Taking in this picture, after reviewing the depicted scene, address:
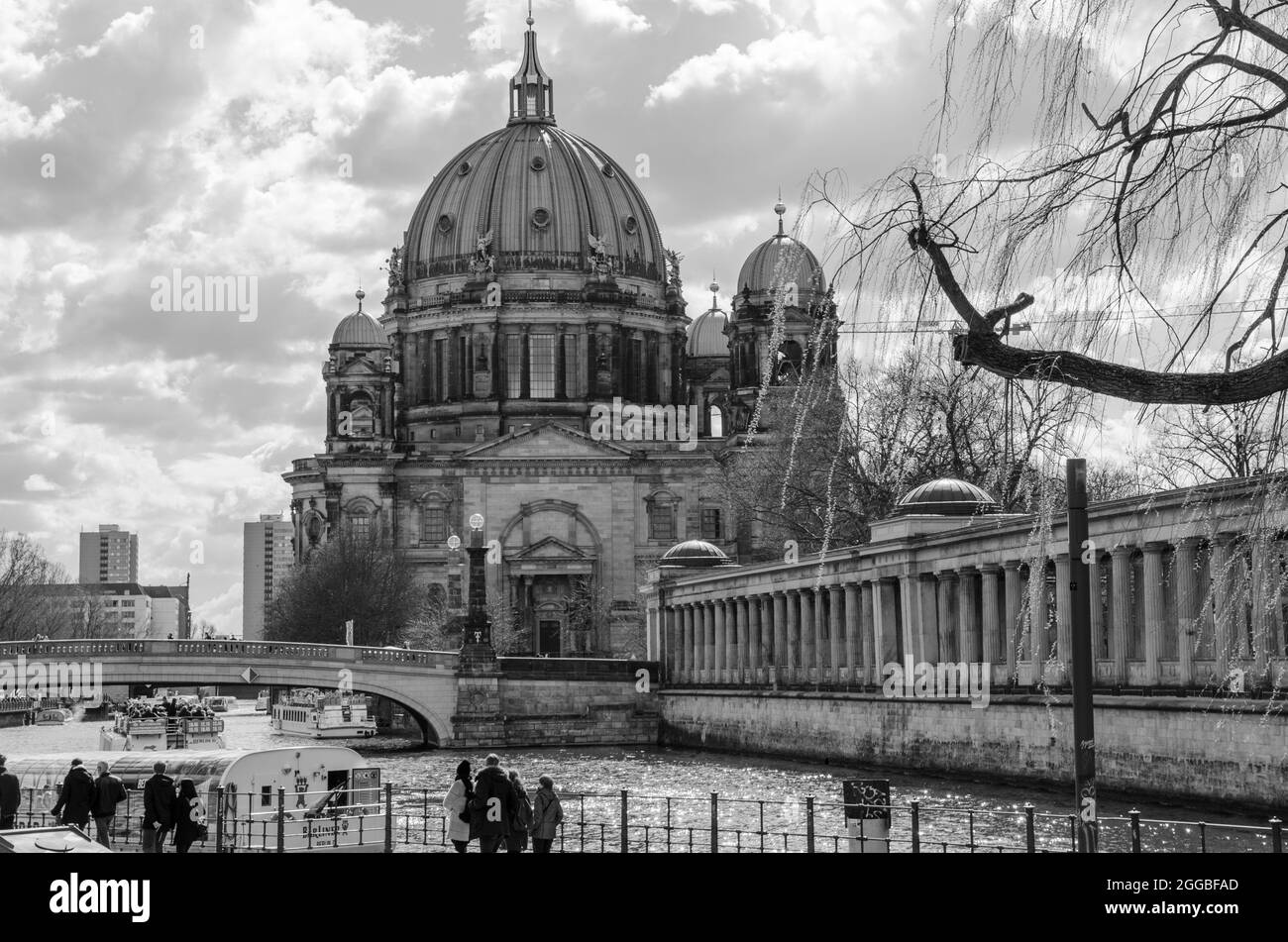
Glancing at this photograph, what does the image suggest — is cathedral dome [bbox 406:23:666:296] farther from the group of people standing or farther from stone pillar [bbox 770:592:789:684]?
the group of people standing

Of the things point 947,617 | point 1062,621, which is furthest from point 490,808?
point 947,617

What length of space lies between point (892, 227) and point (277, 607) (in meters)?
121

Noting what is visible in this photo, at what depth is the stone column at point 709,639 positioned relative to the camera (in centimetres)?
9288

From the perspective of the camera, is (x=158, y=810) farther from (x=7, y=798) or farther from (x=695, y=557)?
(x=695, y=557)

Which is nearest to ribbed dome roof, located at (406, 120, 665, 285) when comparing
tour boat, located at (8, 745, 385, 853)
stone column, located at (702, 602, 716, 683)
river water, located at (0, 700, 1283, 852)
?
river water, located at (0, 700, 1283, 852)

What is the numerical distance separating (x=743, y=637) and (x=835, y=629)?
13.0 metres

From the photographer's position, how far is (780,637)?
8331cm

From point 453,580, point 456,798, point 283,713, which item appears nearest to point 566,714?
point 283,713

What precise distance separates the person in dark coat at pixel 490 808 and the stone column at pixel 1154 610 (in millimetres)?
28465

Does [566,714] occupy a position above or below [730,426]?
below

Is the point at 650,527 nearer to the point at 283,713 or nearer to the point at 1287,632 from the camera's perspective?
the point at 283,713

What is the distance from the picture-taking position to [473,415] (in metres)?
144
